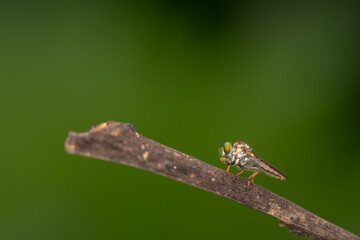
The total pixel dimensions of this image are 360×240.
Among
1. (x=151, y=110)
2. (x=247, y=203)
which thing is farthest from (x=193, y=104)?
(x=247, y=203)

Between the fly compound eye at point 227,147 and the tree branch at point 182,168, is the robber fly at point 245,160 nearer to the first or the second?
the fly compound eye at point 227,147

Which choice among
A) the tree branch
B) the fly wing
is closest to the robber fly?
the fly wing

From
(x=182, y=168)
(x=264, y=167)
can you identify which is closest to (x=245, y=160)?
(x=264, y=167)

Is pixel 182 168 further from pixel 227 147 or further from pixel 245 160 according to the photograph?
pixel 245 160

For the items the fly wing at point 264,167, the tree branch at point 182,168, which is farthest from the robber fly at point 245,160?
the tree branch at point 182,168

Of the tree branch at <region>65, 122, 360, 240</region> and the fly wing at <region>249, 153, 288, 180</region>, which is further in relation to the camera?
the fly wing at <region>249, 153, 288, 180</region>

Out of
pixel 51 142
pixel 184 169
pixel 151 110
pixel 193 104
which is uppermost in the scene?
pixel 193 104

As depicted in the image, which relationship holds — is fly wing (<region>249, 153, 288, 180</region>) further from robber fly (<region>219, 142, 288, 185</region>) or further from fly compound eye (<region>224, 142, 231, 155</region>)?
fly compound eye (<region>224, 142, 231, 155</region>)

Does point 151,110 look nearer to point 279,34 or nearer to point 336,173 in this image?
point 279,34
